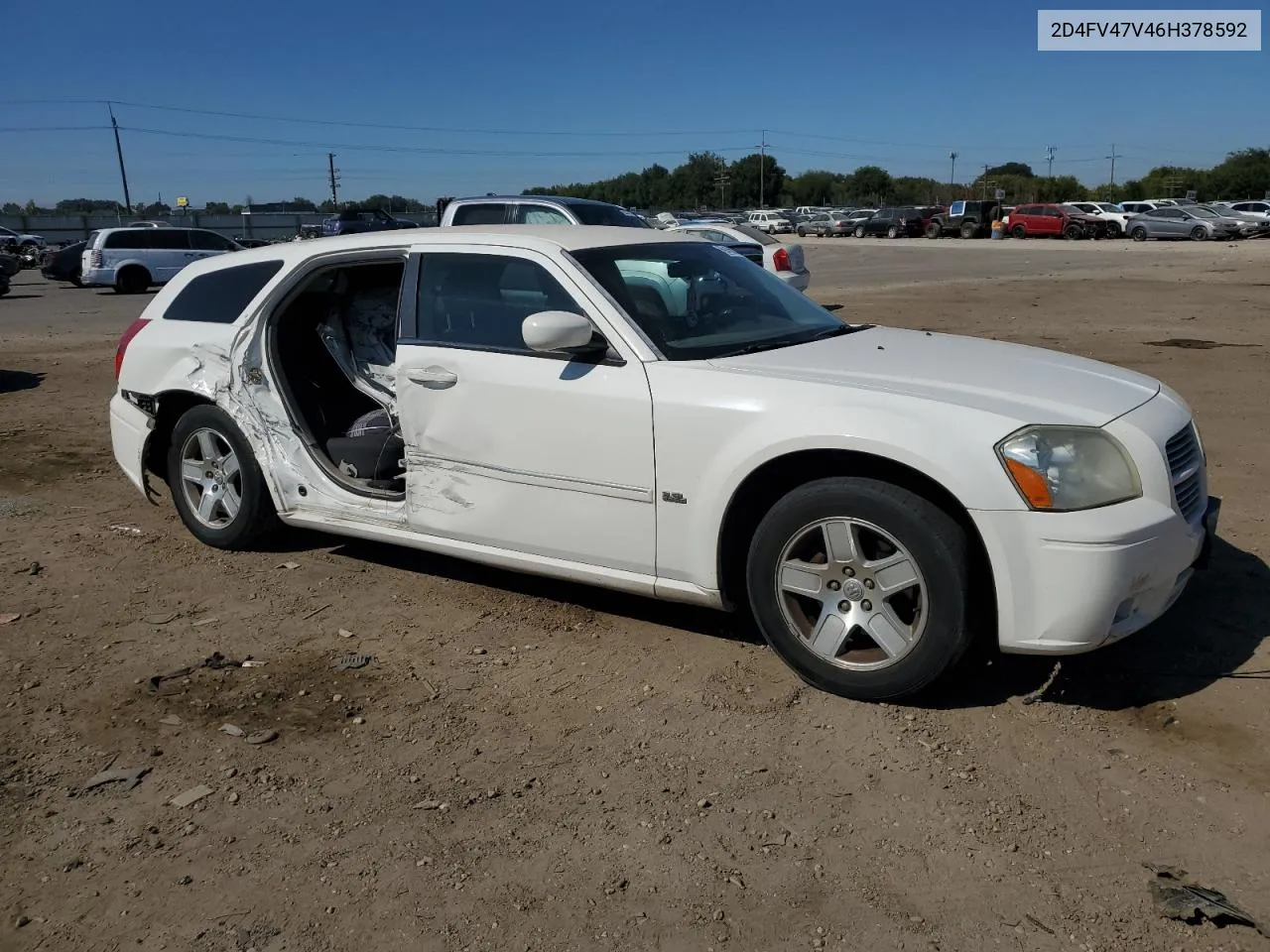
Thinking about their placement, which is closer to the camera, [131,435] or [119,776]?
[119,776]

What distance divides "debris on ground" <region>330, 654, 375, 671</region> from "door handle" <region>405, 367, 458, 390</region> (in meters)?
1.14

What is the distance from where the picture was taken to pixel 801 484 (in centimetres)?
387

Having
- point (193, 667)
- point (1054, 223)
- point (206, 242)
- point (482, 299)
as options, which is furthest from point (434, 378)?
point (1054, 223)

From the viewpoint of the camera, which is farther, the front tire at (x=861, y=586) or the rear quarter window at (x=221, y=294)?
the rear quarter window at (x=221, y=294)

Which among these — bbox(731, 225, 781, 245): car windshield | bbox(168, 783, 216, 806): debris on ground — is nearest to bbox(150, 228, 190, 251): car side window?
bbox(731, 225, 781, 245): car windshield

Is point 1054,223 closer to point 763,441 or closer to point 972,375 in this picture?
point 972,375

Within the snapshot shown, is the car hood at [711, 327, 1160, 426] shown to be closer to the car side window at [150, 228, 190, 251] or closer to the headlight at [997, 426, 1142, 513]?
the headlight at [997, 426, 1142, 513]

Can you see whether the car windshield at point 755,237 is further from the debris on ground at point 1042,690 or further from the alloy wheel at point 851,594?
the debris on ground at point 1042,690

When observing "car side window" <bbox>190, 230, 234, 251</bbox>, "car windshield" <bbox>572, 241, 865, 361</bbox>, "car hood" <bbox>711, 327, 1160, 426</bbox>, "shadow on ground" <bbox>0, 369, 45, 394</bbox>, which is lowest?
"shadow on ground" <bbox>0, 369, 45, 394</bbox>

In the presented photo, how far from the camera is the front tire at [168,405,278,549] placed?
17.6 feet

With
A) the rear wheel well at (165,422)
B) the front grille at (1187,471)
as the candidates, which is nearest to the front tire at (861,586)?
the front grille at (1187,471)

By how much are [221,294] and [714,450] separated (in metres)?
3.03

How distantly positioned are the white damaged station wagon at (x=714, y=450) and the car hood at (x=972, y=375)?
2cm

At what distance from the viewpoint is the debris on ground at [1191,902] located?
2631mm
